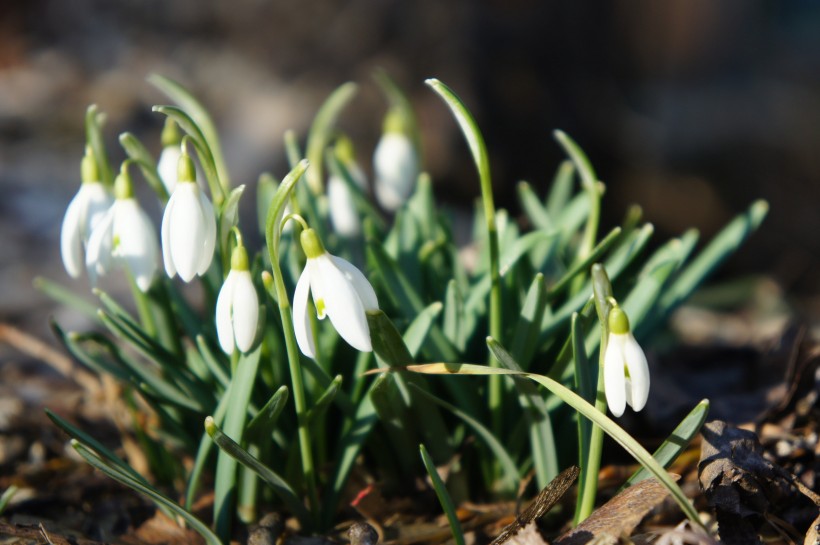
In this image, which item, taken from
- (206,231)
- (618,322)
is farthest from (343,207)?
(618,322)

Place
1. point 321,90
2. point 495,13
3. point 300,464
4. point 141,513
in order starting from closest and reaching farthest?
point 300,464
point 141,513
point 495,13
point 321,90

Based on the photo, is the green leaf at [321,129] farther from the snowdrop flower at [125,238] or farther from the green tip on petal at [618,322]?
the green tip on petal at [618,322]

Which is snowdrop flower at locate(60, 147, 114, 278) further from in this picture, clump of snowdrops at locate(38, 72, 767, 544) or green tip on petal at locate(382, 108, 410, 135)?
green tip on petal at locate(382, 108, 410, 135)

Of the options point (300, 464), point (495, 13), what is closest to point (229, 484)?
A: point (300, 464)

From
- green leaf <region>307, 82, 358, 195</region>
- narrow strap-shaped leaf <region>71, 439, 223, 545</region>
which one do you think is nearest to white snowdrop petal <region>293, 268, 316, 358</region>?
narrow strap-shaped leaf <region>71, 439, 223, 545</region>

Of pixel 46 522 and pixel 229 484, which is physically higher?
pixel 229 484


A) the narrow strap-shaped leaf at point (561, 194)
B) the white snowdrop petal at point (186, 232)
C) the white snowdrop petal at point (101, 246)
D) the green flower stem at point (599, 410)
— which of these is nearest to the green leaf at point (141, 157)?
the white snowdrop petal at point (101, 246)

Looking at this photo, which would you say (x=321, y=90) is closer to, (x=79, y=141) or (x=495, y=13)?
(x=495, y=13)
